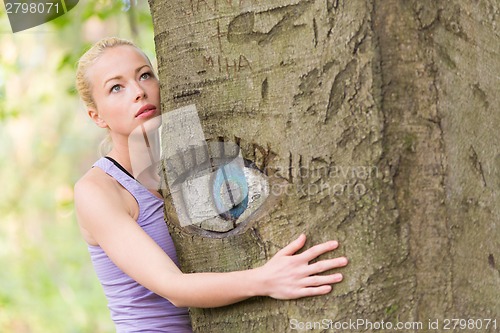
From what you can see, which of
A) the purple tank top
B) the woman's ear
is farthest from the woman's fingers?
the woman's ear

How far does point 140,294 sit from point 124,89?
24.5 inches

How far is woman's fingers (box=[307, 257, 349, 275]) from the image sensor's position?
1.71 meters

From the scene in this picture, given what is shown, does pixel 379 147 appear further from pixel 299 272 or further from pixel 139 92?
pixel 139 92

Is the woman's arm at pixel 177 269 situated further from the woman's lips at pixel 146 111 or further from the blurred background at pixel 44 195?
the blurred background at pixel 44 195

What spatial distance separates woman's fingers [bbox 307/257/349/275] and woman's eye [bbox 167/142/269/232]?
21 cm

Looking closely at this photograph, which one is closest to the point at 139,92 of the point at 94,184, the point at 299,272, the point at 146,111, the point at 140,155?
the point at 146,111

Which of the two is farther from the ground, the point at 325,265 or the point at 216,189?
the point at 216,189

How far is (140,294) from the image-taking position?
2.20 m

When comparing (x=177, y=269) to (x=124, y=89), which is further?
(x=124, y=89)

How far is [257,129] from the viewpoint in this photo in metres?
1.81

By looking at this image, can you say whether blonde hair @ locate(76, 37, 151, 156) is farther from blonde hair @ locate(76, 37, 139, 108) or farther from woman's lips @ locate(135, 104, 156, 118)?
woman's lips @ locate(135, 104, 156, 118)

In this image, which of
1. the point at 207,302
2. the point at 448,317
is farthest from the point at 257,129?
the point at 448,317

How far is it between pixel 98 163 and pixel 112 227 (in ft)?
1.03

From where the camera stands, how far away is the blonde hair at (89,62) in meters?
2.32
